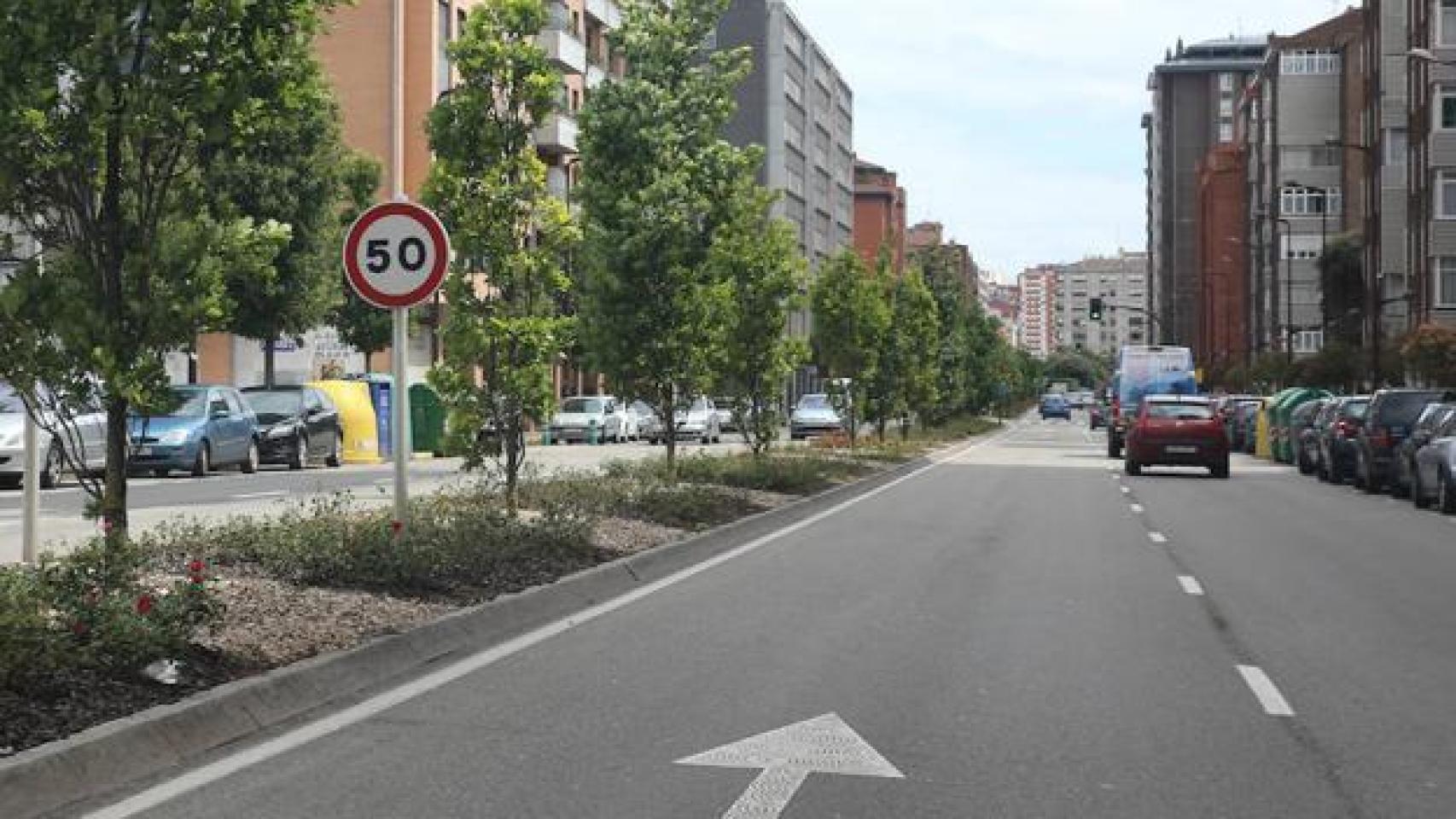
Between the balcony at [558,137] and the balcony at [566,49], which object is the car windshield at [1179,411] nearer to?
the balcony at [566,49]

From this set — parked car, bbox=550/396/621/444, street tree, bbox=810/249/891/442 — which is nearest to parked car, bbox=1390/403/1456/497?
street tree, bbox=810/249/891/442

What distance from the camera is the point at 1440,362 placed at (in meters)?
46.1

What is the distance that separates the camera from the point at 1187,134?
175875 mm

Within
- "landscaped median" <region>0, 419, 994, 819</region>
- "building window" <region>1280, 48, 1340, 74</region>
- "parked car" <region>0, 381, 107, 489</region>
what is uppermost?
"building window" <region>1280, 48, 1340, 74</region>

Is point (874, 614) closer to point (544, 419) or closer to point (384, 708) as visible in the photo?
point (384, 708)

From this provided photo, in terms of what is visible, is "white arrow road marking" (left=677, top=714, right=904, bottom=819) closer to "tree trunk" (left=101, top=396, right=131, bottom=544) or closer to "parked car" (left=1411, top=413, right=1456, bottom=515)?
"tree trunk" (left=101, top=396, right=131, bottom=544)

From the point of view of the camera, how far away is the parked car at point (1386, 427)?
2839cm

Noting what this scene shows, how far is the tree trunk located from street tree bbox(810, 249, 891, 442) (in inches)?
1124

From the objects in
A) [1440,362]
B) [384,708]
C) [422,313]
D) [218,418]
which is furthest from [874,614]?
[422,313]

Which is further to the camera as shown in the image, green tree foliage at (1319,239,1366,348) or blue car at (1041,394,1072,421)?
blue car at (1041,394,1072,421)

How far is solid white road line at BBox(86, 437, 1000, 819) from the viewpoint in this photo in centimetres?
599

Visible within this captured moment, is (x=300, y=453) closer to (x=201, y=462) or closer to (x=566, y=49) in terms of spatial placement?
(x=201, y=462)

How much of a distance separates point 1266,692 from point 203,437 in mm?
23206

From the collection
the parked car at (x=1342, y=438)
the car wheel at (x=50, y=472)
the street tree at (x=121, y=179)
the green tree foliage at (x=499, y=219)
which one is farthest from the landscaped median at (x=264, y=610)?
the parked car at (x=1342, y=438)
